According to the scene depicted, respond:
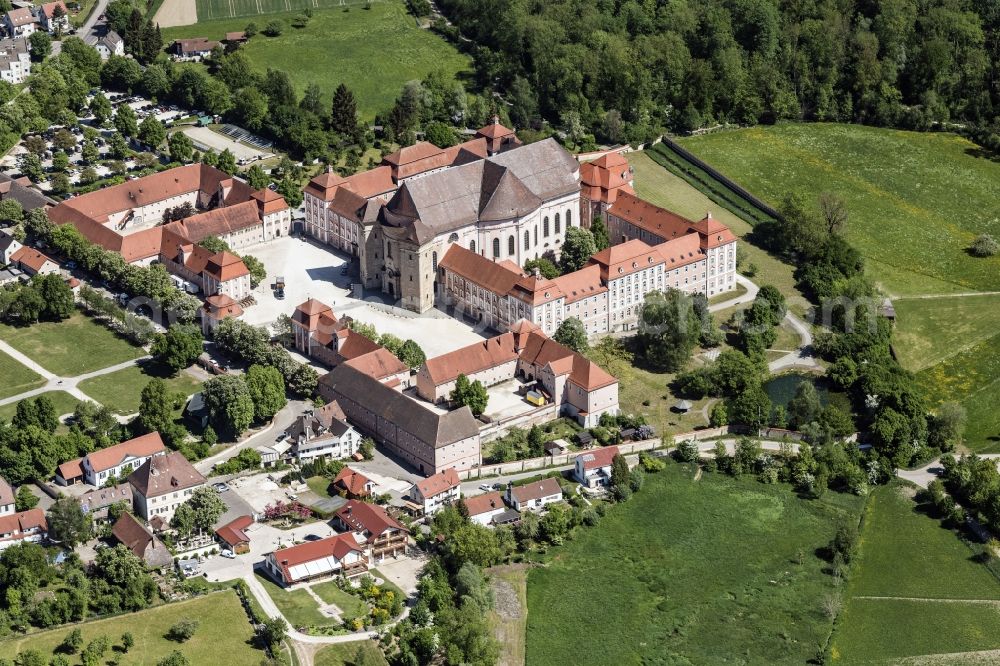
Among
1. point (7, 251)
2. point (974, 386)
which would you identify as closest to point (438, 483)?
point (974, 386)

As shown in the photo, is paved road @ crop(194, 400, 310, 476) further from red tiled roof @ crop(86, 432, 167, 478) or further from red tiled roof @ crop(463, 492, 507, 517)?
red tiled roof @ crop(463, 492, 507, 517)

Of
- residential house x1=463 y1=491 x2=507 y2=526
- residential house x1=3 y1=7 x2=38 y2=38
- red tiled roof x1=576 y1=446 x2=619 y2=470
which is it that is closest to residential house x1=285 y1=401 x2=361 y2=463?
residential house x1=463 y1=491 x2=507 y2=526

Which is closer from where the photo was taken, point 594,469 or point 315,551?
point 315,551

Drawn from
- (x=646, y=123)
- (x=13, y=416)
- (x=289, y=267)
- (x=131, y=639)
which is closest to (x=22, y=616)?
(x=131, y=639)

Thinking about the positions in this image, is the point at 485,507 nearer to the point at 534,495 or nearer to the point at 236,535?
the point at 534,495

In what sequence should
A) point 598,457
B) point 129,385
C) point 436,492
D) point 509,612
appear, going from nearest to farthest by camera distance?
point 509,612, point 436,492, point 598,457, point 129,385

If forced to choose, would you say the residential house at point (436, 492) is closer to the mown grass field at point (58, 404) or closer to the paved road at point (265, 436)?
the paved road at point (265, 436)
